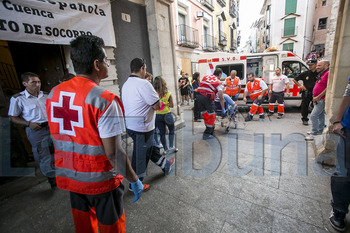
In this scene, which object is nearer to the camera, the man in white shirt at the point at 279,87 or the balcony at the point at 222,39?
the man in white shirt at the point at 279,87

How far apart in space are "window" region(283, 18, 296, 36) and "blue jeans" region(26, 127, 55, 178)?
1253 inches

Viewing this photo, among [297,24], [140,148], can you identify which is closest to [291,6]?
[297,24]

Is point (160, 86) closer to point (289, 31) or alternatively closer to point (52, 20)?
point (52, 20)

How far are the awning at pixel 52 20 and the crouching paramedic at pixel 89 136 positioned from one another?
2.53 metres

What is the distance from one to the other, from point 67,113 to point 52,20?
9.78ft

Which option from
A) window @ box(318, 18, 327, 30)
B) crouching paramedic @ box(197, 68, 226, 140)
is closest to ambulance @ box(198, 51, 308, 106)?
crouching paramedic @ box(197, 68, 226, 140)

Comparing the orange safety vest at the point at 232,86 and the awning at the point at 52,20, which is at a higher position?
the awning at the point at 52,20

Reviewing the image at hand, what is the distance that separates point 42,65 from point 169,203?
4148 millimetres

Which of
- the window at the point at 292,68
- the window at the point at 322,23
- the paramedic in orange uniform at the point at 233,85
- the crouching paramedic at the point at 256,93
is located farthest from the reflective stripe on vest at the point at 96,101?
the window at the point at 322,23

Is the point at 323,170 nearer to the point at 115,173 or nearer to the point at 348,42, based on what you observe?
the point at 348,42

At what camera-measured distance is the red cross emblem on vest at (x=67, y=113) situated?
1144mm

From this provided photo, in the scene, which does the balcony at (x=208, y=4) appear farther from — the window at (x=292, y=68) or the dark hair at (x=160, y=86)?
the dark hair at (x=160, y=86)

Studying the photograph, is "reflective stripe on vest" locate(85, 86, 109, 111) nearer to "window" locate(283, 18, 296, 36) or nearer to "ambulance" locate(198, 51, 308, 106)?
"ambulance" locate(198, 51, 308, 106)

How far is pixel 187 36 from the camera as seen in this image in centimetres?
1404
